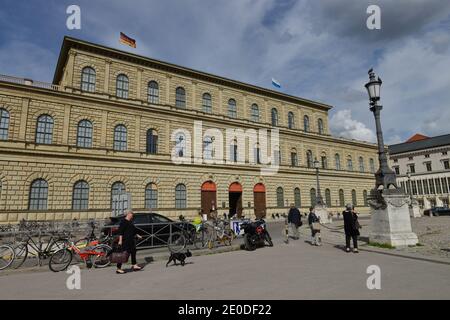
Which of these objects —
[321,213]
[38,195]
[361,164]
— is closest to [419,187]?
[361,164]

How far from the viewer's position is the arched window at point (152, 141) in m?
29.1

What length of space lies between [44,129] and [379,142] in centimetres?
2514

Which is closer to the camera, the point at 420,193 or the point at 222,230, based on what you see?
the point at 222,230

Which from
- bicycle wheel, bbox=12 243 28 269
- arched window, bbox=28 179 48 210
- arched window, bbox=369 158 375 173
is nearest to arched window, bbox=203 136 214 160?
arched window, bbox=28 179 48 210

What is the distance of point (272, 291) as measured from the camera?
5.89 m

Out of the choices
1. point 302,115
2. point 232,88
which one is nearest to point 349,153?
point 302,115

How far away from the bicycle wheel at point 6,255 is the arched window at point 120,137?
738 inches

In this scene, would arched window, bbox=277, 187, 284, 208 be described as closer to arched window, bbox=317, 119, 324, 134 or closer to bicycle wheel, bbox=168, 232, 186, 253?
arched window, bbox=317, 119, 324, 134

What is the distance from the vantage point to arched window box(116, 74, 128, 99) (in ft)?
94.4

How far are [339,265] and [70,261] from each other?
27.6 feet

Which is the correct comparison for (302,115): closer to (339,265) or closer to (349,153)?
(349,153)

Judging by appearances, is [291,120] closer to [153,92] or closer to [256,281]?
[153,92]

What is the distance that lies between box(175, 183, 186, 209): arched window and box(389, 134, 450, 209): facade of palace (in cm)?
4905

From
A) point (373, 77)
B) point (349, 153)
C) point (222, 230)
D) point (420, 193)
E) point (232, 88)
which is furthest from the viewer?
point (420, 193)
